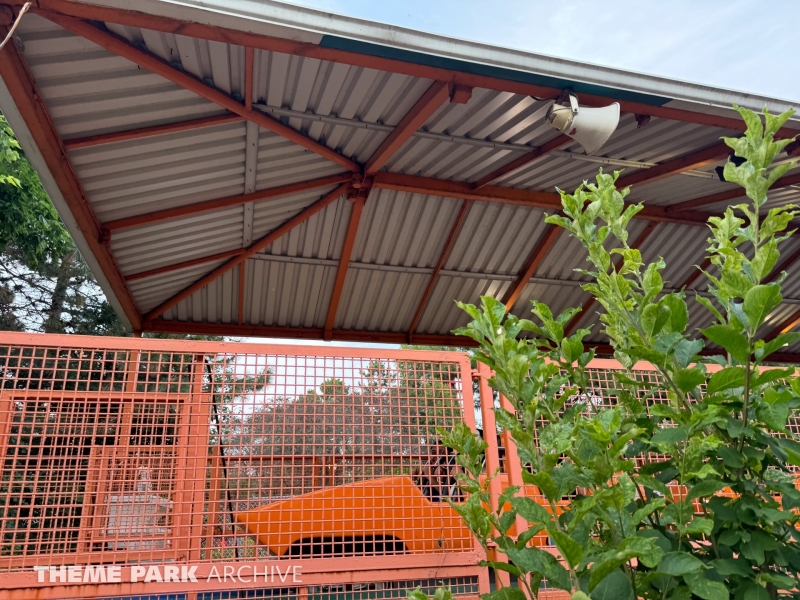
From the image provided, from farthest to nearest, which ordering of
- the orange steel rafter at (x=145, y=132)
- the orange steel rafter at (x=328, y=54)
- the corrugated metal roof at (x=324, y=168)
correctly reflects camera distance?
the orange steel rafter at (x=145, y=132) → the corrugated metal roof at (x=324, y=168) → the orange steel rafter at (x=328, y=54)

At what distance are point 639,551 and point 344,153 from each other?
5.47 meters

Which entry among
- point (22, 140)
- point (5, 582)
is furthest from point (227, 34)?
point (5, 582)

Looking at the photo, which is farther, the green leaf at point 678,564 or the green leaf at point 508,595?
the green leaf at point 508,595

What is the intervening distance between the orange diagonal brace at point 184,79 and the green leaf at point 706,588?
159 inches

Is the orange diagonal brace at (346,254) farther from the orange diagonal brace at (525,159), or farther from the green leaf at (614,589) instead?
the green leaf at (614,589)

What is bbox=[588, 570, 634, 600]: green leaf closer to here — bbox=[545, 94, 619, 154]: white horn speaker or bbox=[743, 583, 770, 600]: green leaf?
bbox=[743, 583, 770, 600]: green leaf

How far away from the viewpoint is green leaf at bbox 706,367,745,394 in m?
1.21

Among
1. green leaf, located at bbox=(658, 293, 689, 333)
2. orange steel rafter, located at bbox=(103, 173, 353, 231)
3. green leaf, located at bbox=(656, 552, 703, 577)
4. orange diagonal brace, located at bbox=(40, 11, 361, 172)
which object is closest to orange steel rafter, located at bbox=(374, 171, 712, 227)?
orange steel rafter, located at bbox=(103, 173, 353, 231)

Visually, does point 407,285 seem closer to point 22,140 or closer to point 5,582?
point 22,140

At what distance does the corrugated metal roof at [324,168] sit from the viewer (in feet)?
13.0

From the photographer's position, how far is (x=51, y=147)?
425cm

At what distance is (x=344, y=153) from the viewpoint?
5.94 metres

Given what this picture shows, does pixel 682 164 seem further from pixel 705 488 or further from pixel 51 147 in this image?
pixel 51 147

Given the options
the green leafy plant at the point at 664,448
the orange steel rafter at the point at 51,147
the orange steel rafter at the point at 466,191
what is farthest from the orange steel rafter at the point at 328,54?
the orange steel rafter at the point at 466,191
